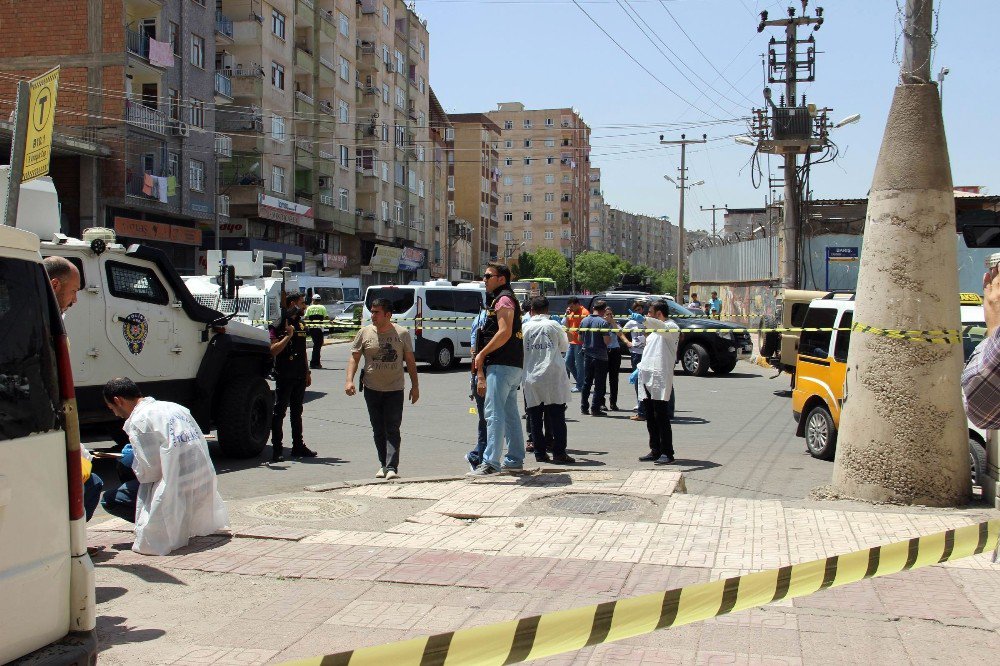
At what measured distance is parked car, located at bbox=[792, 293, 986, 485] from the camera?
10.5 meters

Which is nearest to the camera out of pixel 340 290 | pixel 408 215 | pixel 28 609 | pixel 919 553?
pixel 28 609

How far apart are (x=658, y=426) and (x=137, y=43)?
29.2m

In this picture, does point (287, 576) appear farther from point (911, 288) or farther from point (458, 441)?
point (458, 441)

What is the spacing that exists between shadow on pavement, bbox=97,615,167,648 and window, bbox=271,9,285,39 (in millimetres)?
42745

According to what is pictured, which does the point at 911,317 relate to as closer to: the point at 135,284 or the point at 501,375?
the point at 501,375

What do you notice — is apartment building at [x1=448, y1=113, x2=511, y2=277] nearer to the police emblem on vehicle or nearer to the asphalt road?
the asphalt road

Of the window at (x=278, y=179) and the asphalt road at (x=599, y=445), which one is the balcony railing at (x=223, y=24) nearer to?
the window at (x=278, y=179)

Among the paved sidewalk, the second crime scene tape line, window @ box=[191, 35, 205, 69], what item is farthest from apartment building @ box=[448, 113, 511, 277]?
the second crime scene tape line

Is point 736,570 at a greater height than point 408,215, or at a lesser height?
lesser

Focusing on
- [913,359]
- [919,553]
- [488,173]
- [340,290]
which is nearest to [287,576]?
[919,553]

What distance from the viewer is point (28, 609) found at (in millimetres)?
3184

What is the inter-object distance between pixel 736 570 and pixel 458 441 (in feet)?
22.5

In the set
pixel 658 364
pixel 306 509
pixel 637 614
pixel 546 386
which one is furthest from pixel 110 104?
pixel 637 614

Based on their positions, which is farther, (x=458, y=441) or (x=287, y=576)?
(x=458, y=441)
